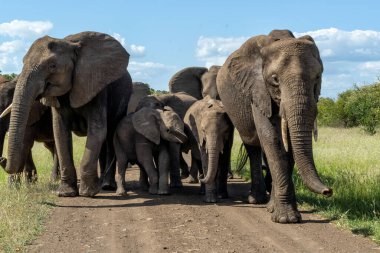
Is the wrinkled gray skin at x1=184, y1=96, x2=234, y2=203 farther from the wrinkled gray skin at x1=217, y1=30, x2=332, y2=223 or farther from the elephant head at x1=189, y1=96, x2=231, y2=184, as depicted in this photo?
the wrinkled gray skin at x1=217, y1=30, x2=332, y2=223

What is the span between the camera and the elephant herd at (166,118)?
7.00 metres

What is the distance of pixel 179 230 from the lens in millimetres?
6965

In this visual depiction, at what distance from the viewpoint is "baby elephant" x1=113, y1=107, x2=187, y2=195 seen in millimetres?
9789

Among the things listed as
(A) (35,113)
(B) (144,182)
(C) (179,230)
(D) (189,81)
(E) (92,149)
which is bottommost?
(C) (179,230)

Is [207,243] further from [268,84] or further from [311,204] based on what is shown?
[311,204]

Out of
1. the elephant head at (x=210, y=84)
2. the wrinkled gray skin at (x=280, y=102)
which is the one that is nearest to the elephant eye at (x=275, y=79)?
the wrinkled gray skin at (x=280, y=102)

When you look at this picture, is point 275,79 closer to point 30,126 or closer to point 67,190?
point 67,190

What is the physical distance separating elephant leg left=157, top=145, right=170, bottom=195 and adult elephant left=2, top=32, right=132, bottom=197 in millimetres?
1013

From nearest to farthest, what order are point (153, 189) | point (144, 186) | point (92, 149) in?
point (92, 149) → point (153, 189) → point (144, 186)

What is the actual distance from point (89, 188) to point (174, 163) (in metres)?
1.62

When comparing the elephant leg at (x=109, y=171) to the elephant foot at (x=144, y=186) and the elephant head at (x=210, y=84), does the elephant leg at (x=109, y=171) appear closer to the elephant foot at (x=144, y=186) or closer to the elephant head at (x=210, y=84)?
the elephant foot at (x=144, y=186)

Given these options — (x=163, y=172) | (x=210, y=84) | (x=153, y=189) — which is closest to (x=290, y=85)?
(x=163, y=172)

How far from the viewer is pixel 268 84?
7469 mm

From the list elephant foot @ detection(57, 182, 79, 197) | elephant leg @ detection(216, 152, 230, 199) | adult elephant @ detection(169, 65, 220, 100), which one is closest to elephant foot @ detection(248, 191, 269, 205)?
elephant leg @ detection(216, 152, 230, 199)
